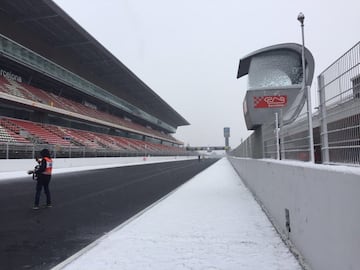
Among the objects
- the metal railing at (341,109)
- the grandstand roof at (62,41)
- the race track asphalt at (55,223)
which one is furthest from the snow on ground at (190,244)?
the grandstand roof at (62,41)

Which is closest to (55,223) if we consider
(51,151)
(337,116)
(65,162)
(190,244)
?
(190,244)

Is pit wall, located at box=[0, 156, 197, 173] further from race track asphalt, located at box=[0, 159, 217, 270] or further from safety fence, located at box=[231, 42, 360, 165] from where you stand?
safety fence, located at box=[231, 42, 360, 165]

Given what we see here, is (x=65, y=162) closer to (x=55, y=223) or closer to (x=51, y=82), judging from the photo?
(x=51, y=82)

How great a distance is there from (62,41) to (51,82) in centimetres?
557

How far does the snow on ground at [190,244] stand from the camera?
4484 mm

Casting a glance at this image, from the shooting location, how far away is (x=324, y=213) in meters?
3.61

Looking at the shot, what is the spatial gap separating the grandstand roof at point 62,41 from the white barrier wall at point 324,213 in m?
34.3

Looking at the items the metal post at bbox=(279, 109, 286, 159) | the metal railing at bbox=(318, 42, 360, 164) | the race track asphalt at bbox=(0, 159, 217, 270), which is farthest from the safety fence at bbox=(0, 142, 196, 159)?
the metal railing at bbox=(318, 42, 360, 164)

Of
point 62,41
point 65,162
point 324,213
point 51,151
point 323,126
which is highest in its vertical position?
point 62,41

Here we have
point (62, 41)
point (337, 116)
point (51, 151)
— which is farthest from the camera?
point (62, 41)

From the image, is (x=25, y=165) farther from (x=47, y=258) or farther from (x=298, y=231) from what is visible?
(x=298, y=231)

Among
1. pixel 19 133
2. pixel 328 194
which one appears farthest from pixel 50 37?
pixel 328 194

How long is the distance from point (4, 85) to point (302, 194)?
33.3 m

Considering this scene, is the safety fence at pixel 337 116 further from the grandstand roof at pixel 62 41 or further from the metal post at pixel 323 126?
the grandstand roof at pixel 62 41
